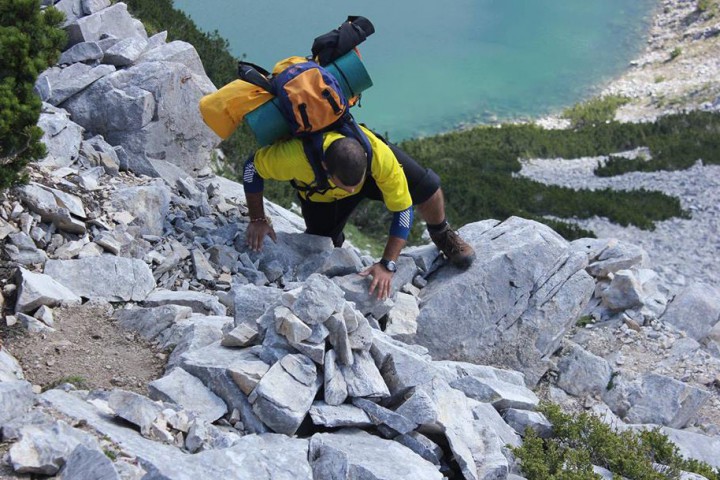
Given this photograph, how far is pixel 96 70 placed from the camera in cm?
1023

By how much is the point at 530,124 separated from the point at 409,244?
62.4 ft

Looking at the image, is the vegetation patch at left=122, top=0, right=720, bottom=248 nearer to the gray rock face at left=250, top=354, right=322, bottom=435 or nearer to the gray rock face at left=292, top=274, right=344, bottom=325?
the gray rock face at left=292, top=274, right=344, bottom=325

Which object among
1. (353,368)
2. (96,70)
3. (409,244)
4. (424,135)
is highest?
(96,70)

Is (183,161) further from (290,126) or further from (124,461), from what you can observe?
(124,461)

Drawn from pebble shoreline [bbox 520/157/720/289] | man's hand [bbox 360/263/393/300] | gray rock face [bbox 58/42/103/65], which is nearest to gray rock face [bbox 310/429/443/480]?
man's hand [bbox 360/263/393/300]

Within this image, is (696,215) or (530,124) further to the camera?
(530,124)

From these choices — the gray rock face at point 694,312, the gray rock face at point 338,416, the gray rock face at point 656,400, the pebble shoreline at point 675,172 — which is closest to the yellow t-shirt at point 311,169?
the gray rock face at point 338,416

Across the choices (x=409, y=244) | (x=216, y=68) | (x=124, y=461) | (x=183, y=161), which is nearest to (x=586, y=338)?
(x=409, y=244)

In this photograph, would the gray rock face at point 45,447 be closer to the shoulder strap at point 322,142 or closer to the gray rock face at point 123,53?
the shoulder strap at point 322,142

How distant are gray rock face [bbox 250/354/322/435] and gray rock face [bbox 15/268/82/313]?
7.10 ft

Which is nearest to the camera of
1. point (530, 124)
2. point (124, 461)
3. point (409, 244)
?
point (124, 461)

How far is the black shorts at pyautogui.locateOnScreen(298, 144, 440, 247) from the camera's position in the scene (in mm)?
7715

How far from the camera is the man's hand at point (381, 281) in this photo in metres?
7.38

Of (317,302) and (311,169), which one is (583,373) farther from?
(317,302)
